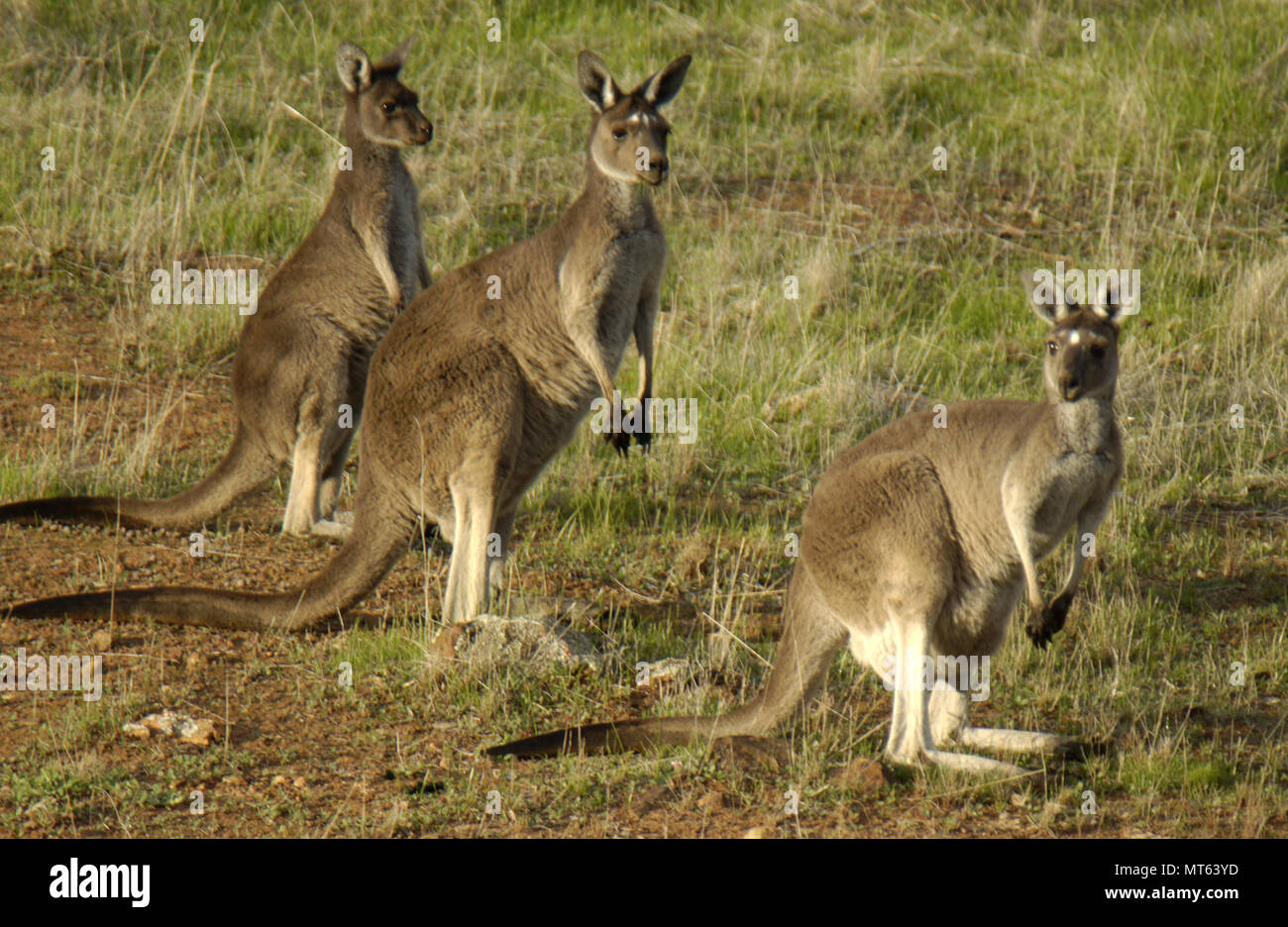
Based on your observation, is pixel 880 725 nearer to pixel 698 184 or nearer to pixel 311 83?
pixel 698 184

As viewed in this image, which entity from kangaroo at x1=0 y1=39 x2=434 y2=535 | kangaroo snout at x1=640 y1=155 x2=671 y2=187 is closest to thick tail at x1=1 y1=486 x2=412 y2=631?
kangaroo at x1=0 y1=39 x2=434 y2=535

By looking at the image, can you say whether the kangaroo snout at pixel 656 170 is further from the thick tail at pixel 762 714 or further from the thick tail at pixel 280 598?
the thick tail at pixel 762 714

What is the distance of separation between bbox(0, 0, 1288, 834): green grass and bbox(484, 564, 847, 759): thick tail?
62 mm

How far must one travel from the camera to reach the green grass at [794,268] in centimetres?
431

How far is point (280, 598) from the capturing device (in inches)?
180

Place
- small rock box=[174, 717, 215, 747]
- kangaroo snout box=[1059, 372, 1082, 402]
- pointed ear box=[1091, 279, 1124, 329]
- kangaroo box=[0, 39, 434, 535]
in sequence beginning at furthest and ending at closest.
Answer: kangaroo box=[0, 39, 434, 535]
small rock box=[174, 717, 215, 747]
pointed ear box=[1091, 279, 1124, 329]
kangaroo snout box=[1059, 372, 1082, 402]

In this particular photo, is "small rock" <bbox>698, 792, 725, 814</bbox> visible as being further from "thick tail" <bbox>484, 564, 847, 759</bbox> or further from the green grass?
"thick tail" <bbox>484, 564, 847, 759</bbox>

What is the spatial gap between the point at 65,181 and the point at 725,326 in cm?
357

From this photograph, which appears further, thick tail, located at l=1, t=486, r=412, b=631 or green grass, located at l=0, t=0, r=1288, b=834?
thick tail, located at l=1, t=486, r=412, b=631

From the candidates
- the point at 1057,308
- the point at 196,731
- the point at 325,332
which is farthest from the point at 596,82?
the point at 196,731

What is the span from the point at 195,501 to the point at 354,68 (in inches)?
69.3

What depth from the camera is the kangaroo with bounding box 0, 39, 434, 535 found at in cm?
540

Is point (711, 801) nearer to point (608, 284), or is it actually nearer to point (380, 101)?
point (608, 284)

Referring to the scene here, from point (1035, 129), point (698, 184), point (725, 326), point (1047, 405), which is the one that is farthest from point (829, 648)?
point (1035, 129)
